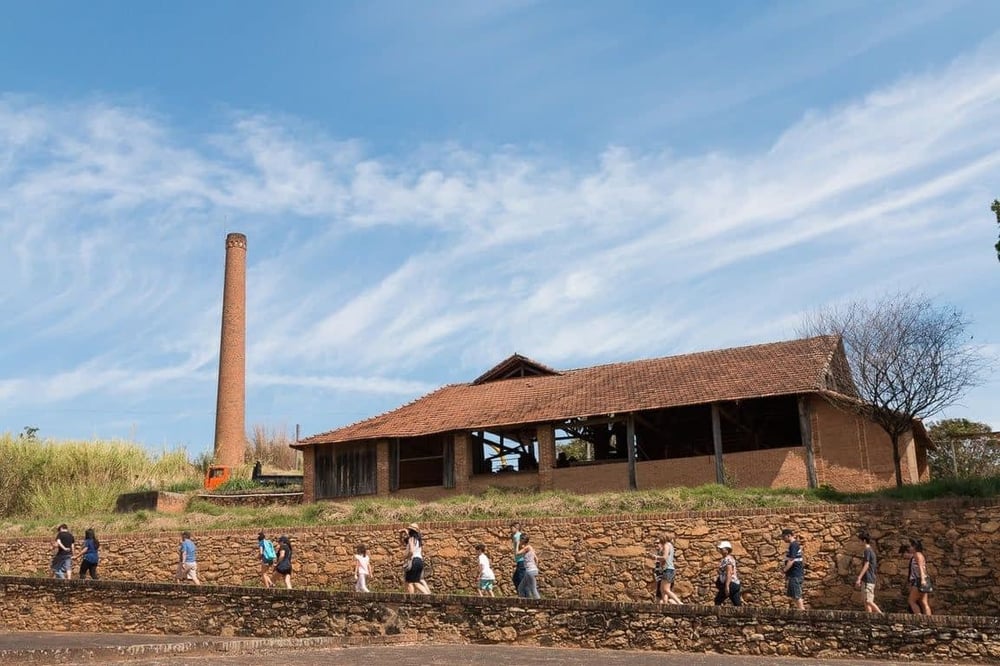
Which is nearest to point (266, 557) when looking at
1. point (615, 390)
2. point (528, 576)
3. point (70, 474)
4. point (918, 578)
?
point (528, 576)

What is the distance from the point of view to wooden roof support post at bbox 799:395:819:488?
2209 centimetres

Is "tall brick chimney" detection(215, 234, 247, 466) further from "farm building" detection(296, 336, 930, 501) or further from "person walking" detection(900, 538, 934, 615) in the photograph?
"person walking" detection(900, 538, 934, 615)

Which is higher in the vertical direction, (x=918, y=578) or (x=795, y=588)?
(x=918, y=578)

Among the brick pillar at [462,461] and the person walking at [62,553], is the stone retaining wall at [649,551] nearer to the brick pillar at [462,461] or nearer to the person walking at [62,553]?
the person walking at [62,553]

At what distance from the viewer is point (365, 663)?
10.1 metres

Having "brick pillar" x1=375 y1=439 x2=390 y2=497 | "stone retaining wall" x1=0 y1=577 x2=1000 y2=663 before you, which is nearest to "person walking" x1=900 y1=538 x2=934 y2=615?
"stone retaining wall" x1=0 y1=577 x2=1000 y2=663

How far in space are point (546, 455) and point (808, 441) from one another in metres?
Answer: 6.42

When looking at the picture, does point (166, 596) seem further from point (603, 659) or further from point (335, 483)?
point (335, 483)

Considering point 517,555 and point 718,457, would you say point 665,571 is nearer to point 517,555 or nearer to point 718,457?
point 517,555

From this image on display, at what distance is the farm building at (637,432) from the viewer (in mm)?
22391

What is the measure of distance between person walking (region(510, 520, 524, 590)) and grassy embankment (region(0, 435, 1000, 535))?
3.79 feet

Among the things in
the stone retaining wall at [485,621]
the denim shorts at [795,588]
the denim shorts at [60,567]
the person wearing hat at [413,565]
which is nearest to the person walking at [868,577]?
the denim shorts at [795,588]

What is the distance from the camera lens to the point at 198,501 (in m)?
28.1

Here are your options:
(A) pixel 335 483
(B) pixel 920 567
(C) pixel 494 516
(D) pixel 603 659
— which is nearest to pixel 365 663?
(D) pixel 603 659
